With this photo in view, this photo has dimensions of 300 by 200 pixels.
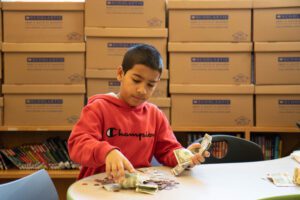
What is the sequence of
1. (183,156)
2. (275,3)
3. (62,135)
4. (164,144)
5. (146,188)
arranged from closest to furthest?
(146,188) → (183,156) → (164,144) → (275,3) → (62,135)

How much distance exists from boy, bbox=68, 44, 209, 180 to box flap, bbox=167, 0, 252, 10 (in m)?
0.99

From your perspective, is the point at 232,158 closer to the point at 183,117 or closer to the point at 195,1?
the point at 183,117

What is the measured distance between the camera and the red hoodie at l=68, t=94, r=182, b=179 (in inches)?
47.8

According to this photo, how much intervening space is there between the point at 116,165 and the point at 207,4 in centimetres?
151

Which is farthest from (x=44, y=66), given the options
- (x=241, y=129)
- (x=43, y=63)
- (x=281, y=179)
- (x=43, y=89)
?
(x=281, y=179)

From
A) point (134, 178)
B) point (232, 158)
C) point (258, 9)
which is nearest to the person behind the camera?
point (134, 178)

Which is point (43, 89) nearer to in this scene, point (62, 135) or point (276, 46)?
point (62, 135)

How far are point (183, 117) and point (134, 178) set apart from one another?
131cm

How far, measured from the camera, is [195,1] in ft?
7.28

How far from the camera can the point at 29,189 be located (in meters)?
1.05

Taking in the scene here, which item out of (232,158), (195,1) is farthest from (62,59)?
(232,158)

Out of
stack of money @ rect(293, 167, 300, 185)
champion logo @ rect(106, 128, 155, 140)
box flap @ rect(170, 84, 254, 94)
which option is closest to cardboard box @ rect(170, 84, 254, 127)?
box flap @ rect(170, 84, 254, 94)

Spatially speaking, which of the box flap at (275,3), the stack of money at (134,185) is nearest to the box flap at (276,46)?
the box flap at (275,3)

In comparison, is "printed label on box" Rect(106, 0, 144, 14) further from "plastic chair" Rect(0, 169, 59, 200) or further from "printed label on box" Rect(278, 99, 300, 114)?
"plastic chair" Rect(0, 169, 59, 200)
